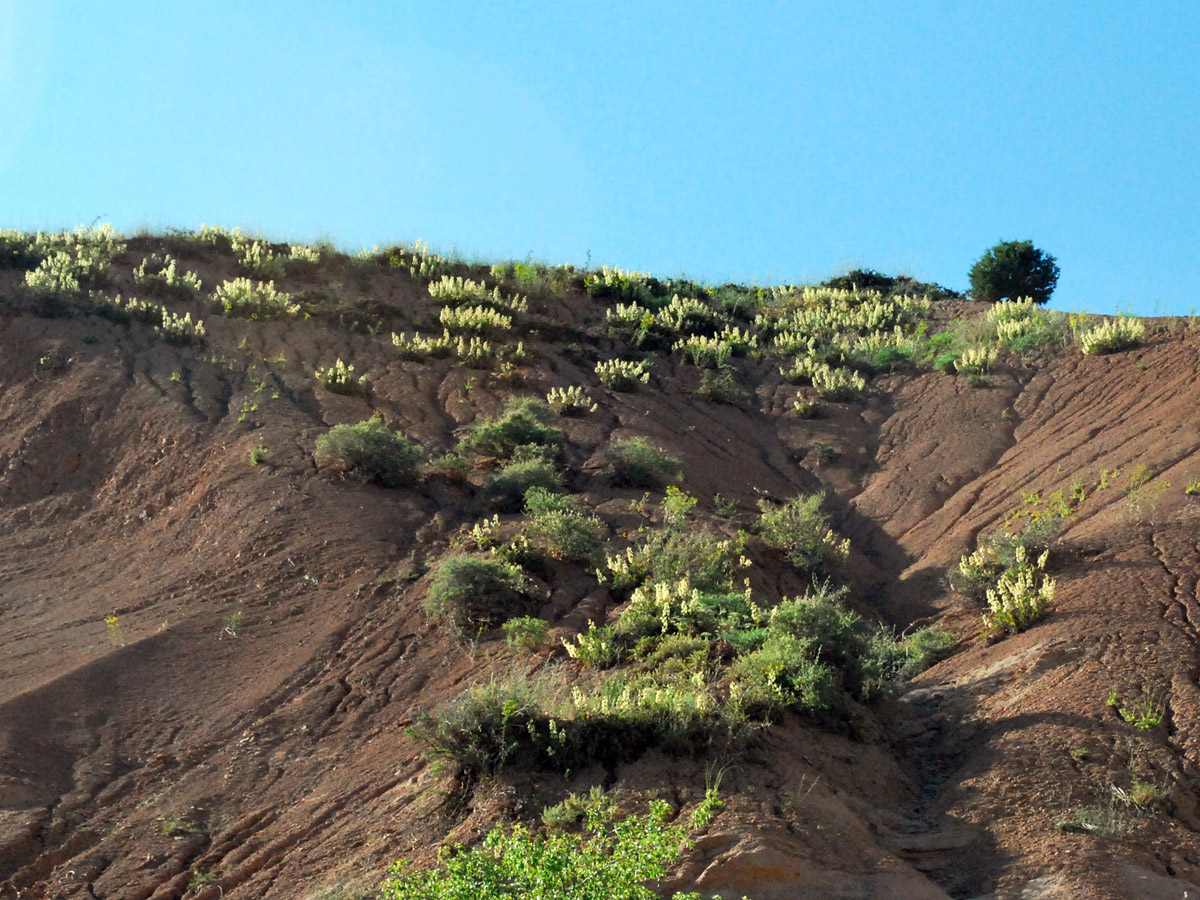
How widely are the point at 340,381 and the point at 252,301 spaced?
2.75 m

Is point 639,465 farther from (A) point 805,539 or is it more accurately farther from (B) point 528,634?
(B) point 528,634

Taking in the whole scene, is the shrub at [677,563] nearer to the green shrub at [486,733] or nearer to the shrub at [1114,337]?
the green shrub at [486,733]

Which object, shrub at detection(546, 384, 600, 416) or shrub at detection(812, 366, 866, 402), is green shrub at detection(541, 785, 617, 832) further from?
shrub at detection(812, 366, 866, 402)

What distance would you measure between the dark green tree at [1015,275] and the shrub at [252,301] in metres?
15.0

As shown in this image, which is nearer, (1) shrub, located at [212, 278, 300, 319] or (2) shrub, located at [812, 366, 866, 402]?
(1) shrub, located at [212, 278, 300, 319]

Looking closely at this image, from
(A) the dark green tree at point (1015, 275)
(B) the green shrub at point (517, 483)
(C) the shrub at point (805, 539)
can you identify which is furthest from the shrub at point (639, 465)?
(A) the dark green tree at point (1015, 275)

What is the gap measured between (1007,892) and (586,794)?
2.49 metres

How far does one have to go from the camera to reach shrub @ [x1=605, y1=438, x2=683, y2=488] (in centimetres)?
1389

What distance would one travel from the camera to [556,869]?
585 centimetres

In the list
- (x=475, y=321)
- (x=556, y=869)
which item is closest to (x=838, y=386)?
(x=475, y=321)

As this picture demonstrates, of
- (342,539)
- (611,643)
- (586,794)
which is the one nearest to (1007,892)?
(586,794)

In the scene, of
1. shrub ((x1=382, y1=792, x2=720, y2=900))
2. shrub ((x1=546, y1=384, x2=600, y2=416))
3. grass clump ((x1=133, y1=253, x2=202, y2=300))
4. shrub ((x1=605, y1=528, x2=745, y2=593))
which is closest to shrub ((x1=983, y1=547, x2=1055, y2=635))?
shrub ((x1=605, y1=528, x2=745, y2=593))

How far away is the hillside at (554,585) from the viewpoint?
289 inches

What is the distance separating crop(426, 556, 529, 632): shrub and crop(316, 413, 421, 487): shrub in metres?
2.74
